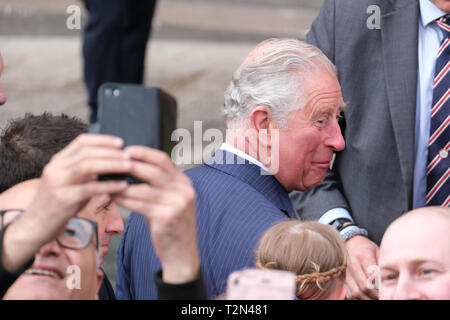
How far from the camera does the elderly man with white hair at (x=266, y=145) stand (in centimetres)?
240

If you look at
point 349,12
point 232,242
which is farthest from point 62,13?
point 232,242

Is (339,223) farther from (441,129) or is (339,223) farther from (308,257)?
(308,257)

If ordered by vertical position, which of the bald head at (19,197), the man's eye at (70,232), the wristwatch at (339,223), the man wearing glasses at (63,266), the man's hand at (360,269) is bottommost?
the man's hand at (360,269)

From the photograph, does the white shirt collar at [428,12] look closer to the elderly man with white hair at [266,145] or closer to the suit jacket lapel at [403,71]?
the suit jacket lapel at [403,71]

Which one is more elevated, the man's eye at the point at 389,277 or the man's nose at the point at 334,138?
the man's nose at the point at 334,138

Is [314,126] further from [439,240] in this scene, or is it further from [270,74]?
[439,240]

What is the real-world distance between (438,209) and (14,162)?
1.07 meters

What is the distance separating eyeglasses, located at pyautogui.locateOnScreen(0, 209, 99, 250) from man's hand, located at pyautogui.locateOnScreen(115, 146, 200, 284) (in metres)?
0.32

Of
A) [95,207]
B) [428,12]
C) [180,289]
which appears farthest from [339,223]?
[180,289]

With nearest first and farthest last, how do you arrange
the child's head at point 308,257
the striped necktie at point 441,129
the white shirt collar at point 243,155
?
the child's head at point 308,257 < the white shirt collar at point 243,155 < the striped necktie at point 441,129

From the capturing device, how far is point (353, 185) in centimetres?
301

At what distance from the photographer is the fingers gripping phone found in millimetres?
1428

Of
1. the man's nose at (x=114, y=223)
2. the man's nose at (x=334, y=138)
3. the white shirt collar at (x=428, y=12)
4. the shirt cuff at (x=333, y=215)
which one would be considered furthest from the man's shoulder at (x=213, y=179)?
the white shirt collar at (x=428, y=12)

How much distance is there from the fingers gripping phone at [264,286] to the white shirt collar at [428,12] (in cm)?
163
